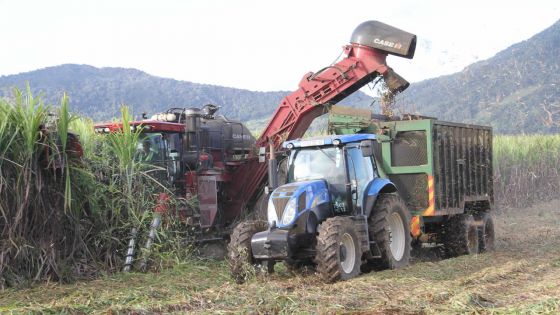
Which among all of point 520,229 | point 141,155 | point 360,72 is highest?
point 360,72

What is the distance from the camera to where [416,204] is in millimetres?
11461

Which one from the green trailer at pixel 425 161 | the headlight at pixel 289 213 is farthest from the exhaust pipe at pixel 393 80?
the headlight at pixel 289 213

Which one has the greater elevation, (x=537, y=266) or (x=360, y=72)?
(x=360, y=72)

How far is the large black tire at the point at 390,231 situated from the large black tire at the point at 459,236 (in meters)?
2.15

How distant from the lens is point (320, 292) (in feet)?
24.6

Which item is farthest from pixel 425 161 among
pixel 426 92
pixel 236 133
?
pixel 426 92

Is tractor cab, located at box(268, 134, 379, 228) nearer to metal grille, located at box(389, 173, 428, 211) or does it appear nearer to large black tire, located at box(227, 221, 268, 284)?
large black tire, located at box(227, 221, 268, 284)

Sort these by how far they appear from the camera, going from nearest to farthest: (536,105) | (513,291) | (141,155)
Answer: (513,291), (141,155), (536,105)

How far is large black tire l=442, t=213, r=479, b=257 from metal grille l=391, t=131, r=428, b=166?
1550mm

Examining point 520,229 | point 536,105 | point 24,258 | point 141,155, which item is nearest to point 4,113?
point 24,258

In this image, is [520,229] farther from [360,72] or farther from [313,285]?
[313,285]

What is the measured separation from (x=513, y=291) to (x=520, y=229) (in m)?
9.53

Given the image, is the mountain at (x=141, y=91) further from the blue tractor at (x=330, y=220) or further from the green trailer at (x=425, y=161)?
the blue tractor at (x=330, y=220)

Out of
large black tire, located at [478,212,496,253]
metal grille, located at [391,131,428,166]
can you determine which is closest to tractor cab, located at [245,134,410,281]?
metal grille, located at [391,131,428,166]
